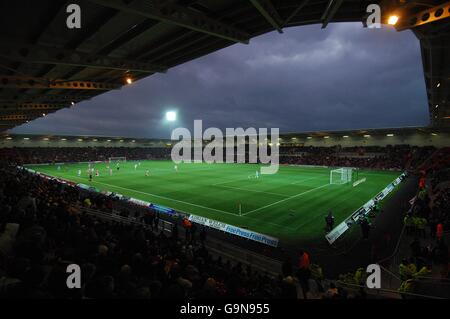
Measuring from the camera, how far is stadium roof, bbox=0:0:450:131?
277 inches

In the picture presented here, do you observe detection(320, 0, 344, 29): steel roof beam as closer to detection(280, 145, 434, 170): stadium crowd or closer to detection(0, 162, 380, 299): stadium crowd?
detection(0, 162, 380, 299): stadium crowd

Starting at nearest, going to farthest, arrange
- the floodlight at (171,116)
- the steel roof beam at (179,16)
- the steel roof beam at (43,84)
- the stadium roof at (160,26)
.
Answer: the steel roof beam at (179,16)
the stadium roof at (160,26)
the steel roof beam at (43,84)
the floodlight at (171,116)

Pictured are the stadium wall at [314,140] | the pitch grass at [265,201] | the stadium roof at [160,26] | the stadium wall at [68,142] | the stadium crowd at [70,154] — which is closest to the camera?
the stadium roof at [160,26]

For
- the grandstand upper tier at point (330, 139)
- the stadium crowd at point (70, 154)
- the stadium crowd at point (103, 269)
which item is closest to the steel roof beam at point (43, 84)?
the stadium crowd at point (103, 269)

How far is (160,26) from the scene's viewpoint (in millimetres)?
8664

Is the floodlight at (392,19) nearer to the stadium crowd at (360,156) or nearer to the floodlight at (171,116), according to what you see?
the stadium crowd at (360,156)

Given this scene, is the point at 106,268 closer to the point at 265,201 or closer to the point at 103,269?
the point at 103,269

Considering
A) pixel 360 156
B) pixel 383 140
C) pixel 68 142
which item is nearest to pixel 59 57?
pixel 360 156

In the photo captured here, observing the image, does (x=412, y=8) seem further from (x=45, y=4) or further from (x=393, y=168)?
(x=393, y=168)

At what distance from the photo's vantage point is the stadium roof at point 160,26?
23.0 ft

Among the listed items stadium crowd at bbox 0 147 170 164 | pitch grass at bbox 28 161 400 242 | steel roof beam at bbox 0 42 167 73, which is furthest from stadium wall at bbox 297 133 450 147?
steel roof beam at bbox 0 42 167 73
